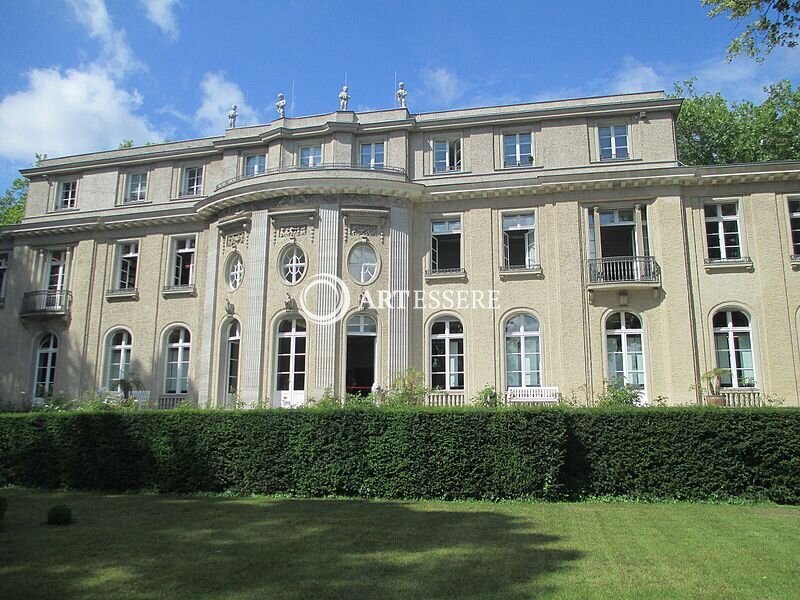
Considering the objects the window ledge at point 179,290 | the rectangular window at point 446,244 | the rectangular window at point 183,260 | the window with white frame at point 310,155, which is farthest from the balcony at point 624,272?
the rectangular window at point 183,260

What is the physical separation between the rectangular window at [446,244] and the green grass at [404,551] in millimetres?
11453

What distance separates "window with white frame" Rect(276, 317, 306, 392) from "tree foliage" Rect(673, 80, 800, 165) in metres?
22.7

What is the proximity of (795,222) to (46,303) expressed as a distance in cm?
2764

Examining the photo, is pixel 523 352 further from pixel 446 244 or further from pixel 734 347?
pixel 734 347

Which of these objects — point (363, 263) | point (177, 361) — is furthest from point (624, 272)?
point (177, 361)

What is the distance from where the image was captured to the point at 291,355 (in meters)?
22.3

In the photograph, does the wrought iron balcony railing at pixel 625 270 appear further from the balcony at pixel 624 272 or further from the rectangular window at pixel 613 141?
the rectangular window at pixel 613 141

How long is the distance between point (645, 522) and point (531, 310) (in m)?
11.2

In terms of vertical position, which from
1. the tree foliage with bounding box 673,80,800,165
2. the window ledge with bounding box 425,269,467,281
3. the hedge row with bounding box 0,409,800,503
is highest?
the tree foliage with bounding box 673,80,800,165

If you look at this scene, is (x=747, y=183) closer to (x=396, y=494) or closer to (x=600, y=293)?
(x=600, y=293)

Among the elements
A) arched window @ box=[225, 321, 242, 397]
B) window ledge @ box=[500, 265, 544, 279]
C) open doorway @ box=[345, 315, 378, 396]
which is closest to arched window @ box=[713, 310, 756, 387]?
window ledge @ box=[500, 265, 544, 279]

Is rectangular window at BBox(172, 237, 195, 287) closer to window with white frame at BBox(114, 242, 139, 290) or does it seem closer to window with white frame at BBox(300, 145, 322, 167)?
window with white frame at BBox(114, 242, 139, 290)

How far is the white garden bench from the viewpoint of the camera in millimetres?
20812

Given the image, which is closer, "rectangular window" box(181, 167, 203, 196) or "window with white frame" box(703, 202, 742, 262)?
"window with white frame" box(703, 202, 742, 262)
